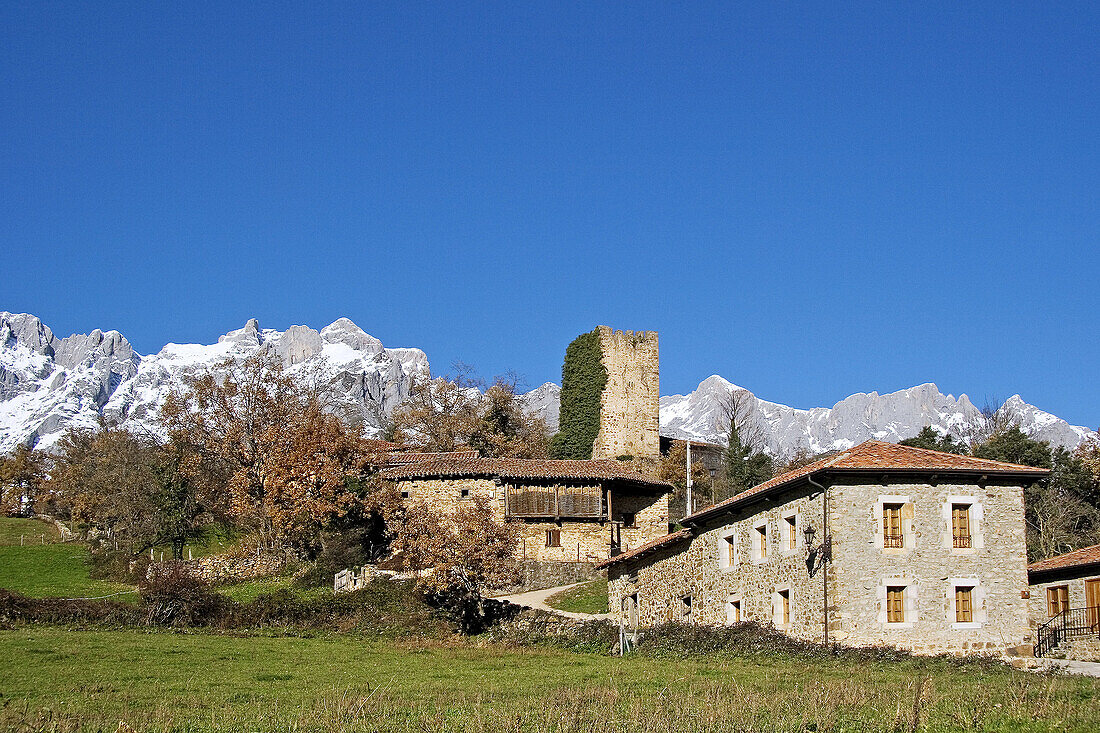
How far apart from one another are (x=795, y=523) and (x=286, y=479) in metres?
25.3

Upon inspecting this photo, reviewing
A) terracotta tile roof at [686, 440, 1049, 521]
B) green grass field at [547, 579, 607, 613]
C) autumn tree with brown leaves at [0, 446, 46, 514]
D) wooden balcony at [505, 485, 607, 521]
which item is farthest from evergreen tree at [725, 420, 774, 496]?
autumn tree with brown leaves at [0, 446, 46, 514]

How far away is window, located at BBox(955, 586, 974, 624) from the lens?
3055 cm

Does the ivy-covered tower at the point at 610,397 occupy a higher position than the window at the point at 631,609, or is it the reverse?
the ivy-covered tower at the point at 610,397

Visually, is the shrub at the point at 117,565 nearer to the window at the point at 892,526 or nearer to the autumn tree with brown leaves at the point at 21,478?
the window at the point at 892,526

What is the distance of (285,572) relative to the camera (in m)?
49.4

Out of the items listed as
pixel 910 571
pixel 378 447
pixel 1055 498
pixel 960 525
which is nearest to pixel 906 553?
pixel 910 571

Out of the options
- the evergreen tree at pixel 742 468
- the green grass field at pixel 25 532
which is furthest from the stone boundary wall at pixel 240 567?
the evergreen tree at pixel 742 468

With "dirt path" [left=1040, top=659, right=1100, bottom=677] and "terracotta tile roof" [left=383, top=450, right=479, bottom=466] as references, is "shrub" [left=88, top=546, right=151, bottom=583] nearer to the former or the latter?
"terracotta tile roof" [left=383, top=450, right=479, bottom=466]

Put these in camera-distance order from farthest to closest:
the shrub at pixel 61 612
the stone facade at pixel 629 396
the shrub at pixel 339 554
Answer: the stone facade at pixel 629 396
the shrub at pixel 339 554
the shrub at pixel 61 612

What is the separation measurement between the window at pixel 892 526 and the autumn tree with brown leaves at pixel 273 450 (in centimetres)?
2524

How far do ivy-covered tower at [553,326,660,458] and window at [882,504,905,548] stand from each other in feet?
132

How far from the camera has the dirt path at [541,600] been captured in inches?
1622

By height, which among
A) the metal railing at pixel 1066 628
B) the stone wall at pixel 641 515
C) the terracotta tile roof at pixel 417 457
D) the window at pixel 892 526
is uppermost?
the terracotta tile roof at pixel 417 457

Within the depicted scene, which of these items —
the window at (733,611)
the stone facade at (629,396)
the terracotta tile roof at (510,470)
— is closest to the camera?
the window at (733,611)
